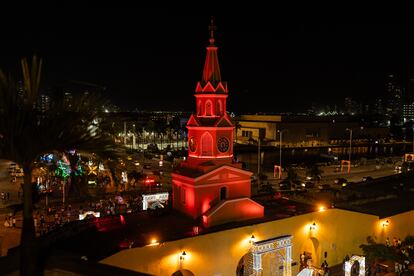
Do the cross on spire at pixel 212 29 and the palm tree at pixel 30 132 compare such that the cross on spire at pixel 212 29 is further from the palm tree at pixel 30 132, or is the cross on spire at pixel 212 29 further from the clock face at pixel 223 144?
the palm tree at pixel 30 132

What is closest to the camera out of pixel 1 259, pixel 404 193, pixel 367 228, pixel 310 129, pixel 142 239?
pixel 1 259

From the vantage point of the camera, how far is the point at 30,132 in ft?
14.2

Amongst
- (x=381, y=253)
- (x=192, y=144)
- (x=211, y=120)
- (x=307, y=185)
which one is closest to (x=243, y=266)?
(x=381, y=253)

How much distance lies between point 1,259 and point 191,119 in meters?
12.8

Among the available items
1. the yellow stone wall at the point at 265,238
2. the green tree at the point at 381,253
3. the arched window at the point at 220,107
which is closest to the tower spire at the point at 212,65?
the arched window at the point at 220,107

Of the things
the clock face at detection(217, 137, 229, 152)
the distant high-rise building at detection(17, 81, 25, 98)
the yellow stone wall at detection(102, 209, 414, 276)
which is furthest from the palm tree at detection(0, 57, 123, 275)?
the clock face at detection(217, 137, 229, 152)

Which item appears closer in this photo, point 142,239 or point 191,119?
point 142,239

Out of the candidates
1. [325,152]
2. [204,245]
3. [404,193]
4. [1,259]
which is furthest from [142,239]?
[325,152]

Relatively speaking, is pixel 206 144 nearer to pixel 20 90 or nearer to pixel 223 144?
pixel 223 144

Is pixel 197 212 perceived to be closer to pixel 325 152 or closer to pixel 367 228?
pixel 367 228

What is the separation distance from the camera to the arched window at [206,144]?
60.8 ft

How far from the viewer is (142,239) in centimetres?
1489

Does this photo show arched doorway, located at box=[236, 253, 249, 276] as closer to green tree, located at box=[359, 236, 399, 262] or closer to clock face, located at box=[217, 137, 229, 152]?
clock face, located at box=[217, 137, 229, 152]

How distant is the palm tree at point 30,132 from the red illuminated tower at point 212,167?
43.3ft
